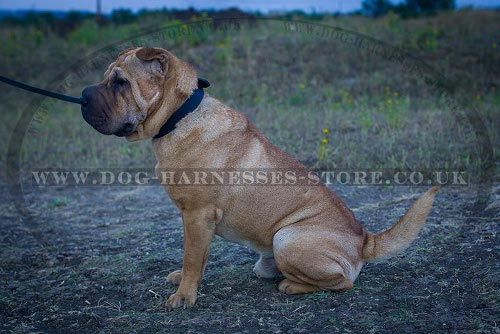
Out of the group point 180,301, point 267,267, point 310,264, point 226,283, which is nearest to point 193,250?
point 180,301

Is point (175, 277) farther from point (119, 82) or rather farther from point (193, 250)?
point (119, 82)

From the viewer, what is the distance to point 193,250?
13.4ft

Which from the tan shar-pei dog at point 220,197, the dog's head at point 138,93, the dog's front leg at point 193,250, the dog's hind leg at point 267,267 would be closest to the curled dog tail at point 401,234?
the tan shar-pei dog at point 220,197

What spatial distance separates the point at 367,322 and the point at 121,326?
1.65 m

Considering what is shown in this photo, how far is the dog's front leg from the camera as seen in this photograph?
4.07 metres

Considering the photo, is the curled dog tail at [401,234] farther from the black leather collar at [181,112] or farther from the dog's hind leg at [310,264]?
the black leather collar at [181,112]

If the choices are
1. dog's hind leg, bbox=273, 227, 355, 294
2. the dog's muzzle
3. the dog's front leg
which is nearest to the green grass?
dog's hind leg, bbox=273, 227, 355, 294

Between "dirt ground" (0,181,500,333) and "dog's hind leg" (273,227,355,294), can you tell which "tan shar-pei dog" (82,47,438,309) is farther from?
"dirt ground" (0,181,500,333)

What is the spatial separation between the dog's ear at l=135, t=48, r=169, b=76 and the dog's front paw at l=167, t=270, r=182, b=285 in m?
1.60

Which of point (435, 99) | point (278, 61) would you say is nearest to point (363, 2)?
point (278, 61)

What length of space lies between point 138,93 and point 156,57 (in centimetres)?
29

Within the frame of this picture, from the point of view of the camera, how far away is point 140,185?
8.13 meters

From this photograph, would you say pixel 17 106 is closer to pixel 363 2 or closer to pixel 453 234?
pixel 363 2

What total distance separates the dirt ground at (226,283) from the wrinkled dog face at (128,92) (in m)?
1.37
